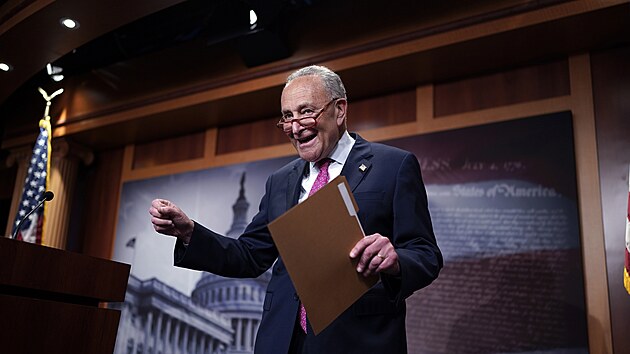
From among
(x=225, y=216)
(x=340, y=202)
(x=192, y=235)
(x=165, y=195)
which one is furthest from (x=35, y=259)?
(x=165, y=195)

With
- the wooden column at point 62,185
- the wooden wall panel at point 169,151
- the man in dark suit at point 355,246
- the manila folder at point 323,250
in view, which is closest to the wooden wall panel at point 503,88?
the wooden wall panel at point 169,151

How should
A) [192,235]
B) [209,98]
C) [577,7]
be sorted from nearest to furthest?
[192,235] < [577,7] < [209,98]

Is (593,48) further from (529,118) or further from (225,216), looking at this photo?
(225,216)

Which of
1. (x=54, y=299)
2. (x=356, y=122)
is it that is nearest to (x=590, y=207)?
(x=356, y=122)

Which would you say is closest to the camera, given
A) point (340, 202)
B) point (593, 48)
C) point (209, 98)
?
point (340, 202)

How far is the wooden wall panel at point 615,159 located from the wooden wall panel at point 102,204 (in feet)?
13.1

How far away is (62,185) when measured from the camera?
5.50 meters

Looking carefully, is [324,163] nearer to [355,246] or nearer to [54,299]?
[355,246]

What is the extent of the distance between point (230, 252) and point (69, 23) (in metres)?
3.05

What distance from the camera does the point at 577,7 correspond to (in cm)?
335

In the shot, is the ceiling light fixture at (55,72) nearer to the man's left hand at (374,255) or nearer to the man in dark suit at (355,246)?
the man in dark suit at (355,246)

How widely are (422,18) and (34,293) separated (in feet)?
9.36

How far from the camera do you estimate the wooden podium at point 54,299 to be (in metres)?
1.87

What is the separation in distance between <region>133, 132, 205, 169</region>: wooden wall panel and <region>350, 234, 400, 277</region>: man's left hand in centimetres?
399
